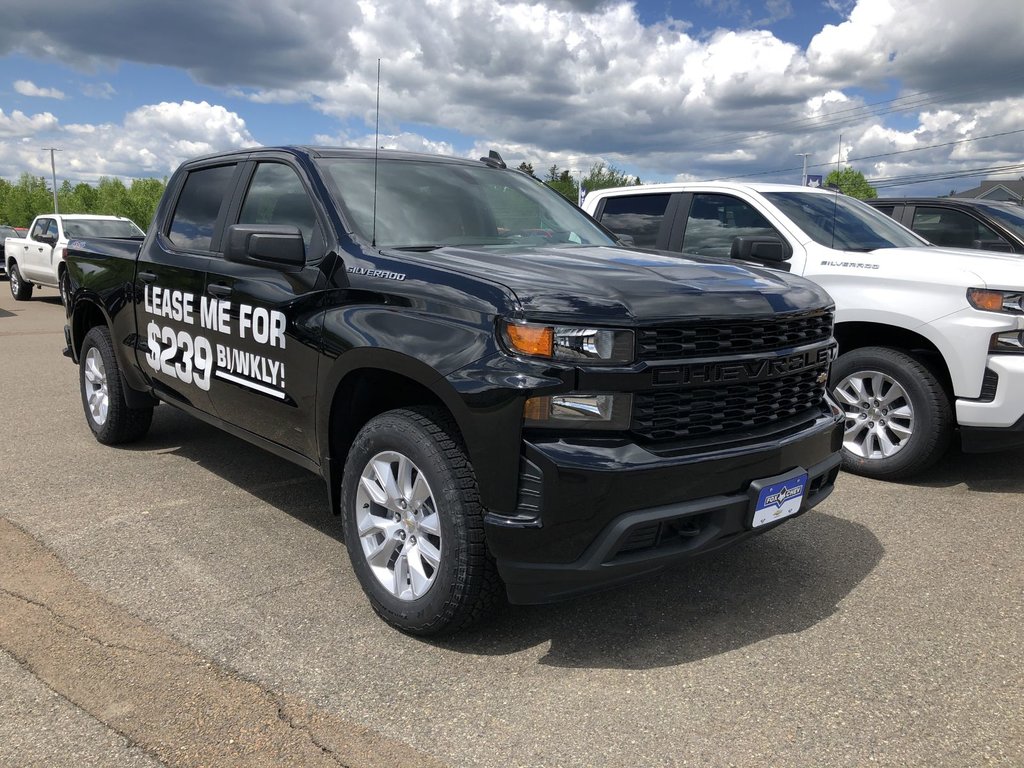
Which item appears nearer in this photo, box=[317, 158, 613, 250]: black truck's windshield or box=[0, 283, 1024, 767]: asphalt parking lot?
box=[0, 283, 1024, 767]: asphalt parking lot

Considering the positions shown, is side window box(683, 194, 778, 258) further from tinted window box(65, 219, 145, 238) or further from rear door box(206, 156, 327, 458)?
tinted window box(65, 219, 145, 238)

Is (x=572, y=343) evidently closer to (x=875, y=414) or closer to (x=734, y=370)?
(x=734, y=370)

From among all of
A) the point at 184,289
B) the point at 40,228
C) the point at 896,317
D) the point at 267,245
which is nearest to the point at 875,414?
the point at 896,317

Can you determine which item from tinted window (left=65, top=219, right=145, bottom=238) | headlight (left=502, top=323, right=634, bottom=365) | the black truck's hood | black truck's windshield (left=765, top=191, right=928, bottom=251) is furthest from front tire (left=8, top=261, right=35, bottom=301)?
headlight (left=502, top=323, right=634, bottom=365)

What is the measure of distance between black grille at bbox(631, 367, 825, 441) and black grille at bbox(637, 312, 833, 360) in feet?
0.41

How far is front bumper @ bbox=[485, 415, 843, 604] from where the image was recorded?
8.70 ft

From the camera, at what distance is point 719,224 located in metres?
6.29

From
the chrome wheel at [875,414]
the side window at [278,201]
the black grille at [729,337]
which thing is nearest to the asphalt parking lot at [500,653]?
the chrome wheel at [875,414]

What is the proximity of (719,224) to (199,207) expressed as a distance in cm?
370

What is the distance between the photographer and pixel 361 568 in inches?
131

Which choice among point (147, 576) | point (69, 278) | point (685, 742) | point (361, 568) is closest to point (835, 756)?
point (685, 742)

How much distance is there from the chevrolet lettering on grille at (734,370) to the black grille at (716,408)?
0.03 m

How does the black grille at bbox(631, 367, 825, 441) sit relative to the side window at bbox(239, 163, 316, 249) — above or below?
below

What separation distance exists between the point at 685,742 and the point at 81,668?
2.06 m
